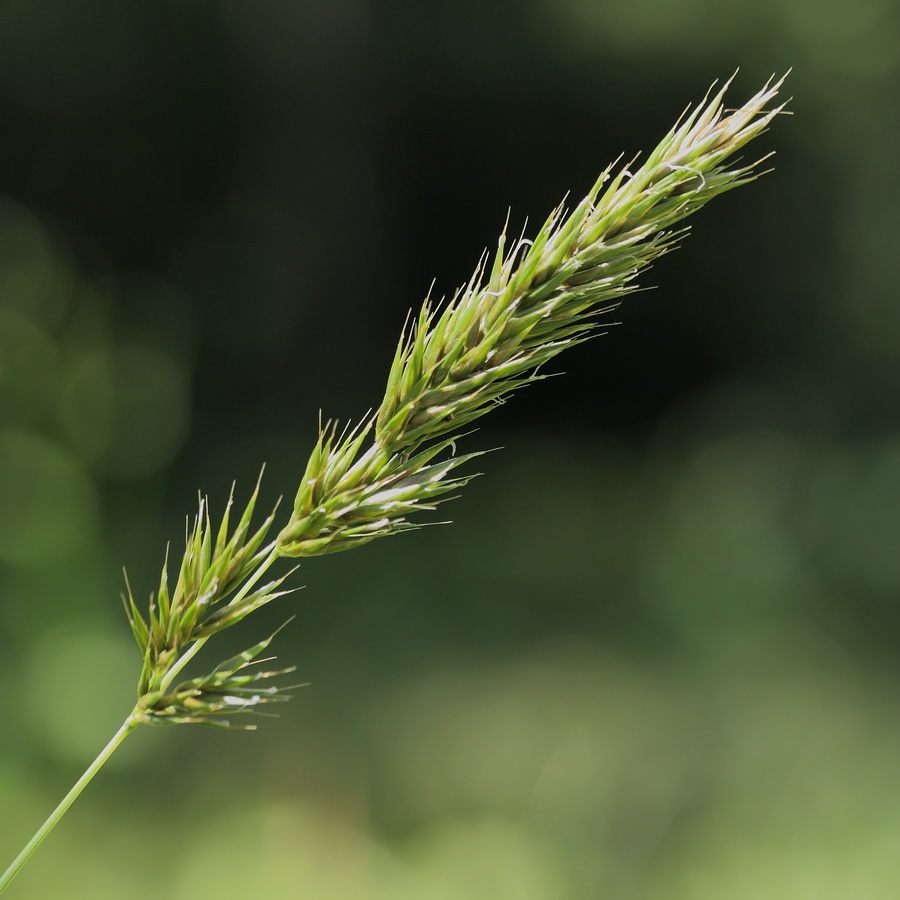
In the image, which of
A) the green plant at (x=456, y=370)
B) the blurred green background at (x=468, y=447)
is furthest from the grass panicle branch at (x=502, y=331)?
the blurred green background at (x=468, y=447)

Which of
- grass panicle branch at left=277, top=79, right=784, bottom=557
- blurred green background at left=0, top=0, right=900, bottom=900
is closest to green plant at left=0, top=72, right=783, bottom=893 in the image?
grass panicle branch at left=277, top=79, right=784, bottom=557

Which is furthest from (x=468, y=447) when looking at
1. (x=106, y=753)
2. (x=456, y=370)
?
(x=106, y=753)

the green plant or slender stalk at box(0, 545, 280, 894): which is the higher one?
the green plant

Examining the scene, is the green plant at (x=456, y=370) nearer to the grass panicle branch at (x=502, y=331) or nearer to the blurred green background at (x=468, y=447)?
the grass panicle branch at (x=502, y=331)

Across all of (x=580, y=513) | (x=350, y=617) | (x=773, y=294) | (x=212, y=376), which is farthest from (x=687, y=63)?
(x=350, y=617)

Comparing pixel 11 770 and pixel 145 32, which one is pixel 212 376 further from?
pixel 11 770

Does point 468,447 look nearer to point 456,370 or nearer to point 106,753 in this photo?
point 456,370

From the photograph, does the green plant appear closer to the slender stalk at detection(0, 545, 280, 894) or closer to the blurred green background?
the slender stalk at detection(0, 545, 280, 894)
